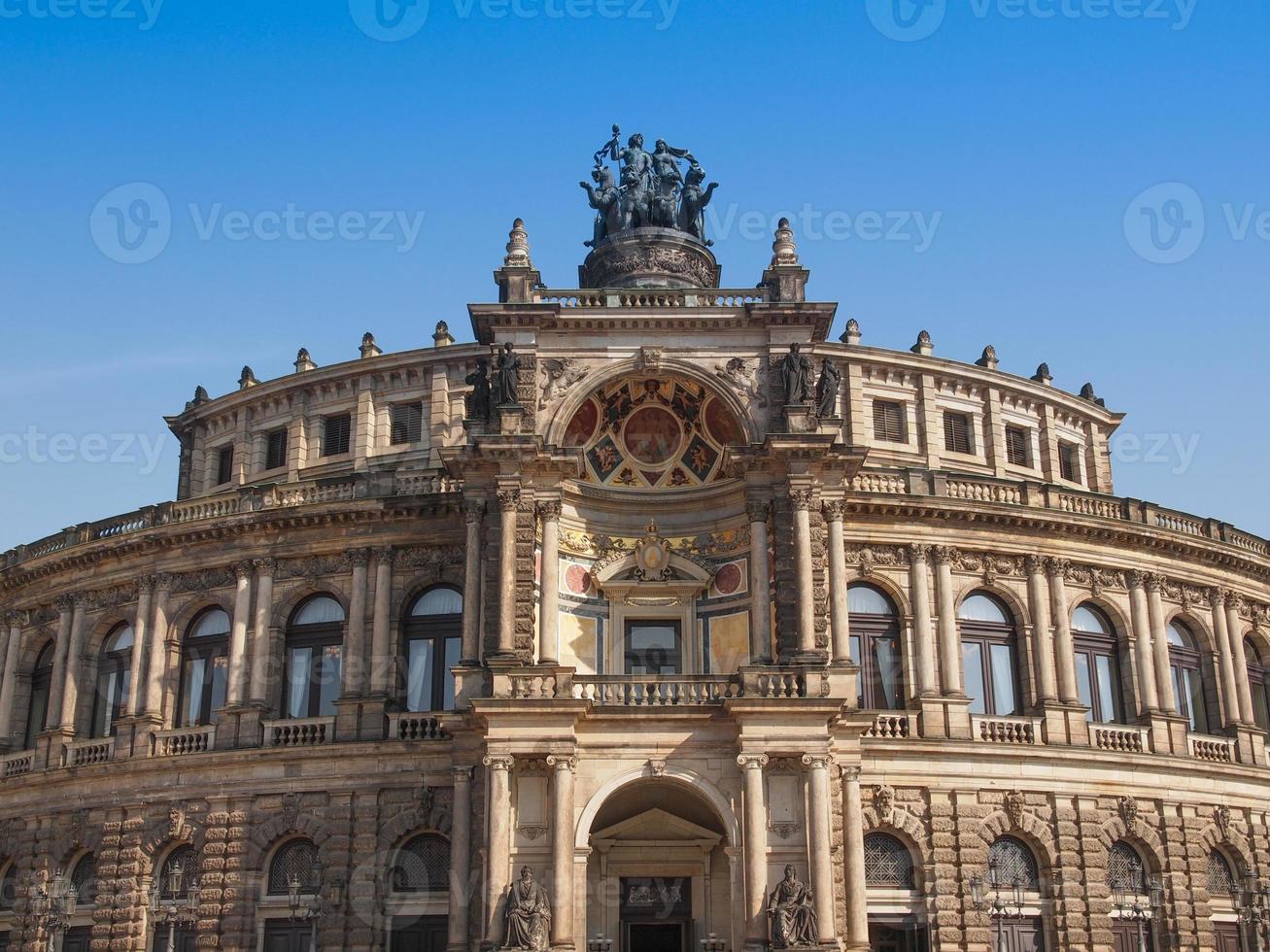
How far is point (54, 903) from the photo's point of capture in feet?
140

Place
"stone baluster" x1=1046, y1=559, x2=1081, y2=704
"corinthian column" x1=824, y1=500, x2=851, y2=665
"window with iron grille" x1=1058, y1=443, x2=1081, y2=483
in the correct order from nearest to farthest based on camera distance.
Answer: "corinthian column" x1=824, y1=500, x2=851, y2=665, "stone baluster" x1=1046, y1=559, x2=1081, y2=704, "window with iron grille" x1=1058, y1=443, x2=1081, y2=483

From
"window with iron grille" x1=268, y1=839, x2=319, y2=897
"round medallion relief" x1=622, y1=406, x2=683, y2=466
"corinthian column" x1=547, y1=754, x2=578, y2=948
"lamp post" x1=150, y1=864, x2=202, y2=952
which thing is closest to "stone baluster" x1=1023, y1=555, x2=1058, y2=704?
"round medallion relief" x1=622, y1=406, x2=683, y2=466

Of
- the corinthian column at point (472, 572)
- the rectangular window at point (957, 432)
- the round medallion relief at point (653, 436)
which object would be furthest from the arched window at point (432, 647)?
the rectangular window at point (957, 432)

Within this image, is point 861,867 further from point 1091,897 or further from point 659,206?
point 659,206

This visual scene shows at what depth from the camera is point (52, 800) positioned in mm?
44219

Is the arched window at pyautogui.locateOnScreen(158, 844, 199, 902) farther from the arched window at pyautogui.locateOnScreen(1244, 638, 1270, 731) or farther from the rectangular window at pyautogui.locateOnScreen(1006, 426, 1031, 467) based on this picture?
the arched window at pyautogui.locateOnScreen(1244, 638, 1270, 731)

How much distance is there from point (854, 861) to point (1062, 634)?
1152 cm

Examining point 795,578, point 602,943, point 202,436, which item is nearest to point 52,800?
point 202,436

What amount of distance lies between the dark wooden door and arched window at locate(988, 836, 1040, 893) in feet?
50.1

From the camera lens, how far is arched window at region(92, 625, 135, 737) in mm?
45062

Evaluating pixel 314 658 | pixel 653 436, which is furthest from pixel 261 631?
pixel 653 436

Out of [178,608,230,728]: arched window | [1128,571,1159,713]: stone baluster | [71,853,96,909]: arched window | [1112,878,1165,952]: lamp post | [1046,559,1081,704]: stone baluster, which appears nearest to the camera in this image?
[1112,878,1165,952]: lamp post

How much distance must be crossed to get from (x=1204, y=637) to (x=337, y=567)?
90.1ft

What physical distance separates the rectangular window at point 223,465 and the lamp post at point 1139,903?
3381cm
